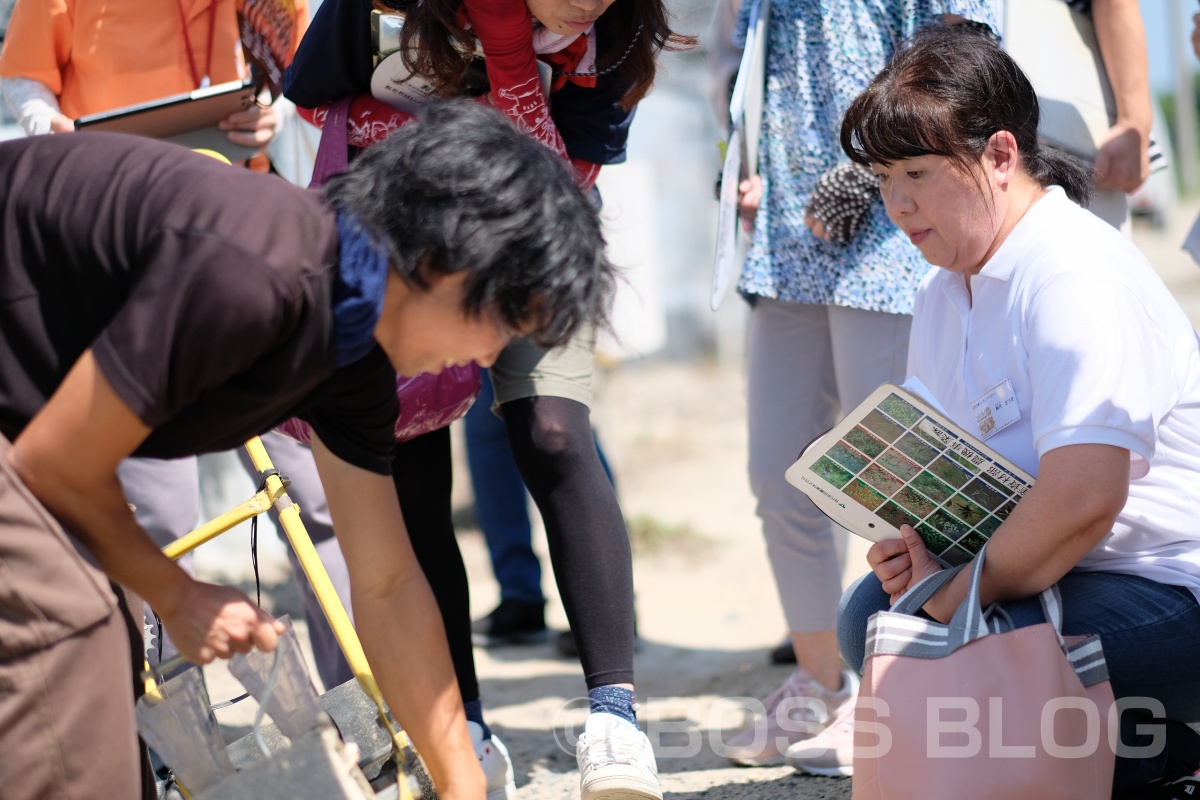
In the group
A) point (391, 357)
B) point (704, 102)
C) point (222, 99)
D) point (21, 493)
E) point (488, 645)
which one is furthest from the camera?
point (704, 102)

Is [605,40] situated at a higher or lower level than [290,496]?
higher

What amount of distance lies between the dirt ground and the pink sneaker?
0.04 metres

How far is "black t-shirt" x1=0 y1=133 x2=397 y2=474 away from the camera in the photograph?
1.47 m

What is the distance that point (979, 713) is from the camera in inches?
70.2

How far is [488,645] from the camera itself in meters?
4.16

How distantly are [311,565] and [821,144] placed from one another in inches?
59.6

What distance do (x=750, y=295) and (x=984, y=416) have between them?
915 millimetres

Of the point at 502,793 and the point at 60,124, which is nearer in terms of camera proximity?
the point at 502,793

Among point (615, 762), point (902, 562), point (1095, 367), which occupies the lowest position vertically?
point (615, 762)

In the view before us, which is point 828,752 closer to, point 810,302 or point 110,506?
point 810,302

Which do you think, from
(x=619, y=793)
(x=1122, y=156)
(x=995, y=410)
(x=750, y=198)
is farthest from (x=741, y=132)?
(x=619, y=793)

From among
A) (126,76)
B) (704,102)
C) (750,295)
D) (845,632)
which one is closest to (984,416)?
(845,632)

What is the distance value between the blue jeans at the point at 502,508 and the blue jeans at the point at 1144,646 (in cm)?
235

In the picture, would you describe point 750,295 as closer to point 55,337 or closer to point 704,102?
point 55,337
